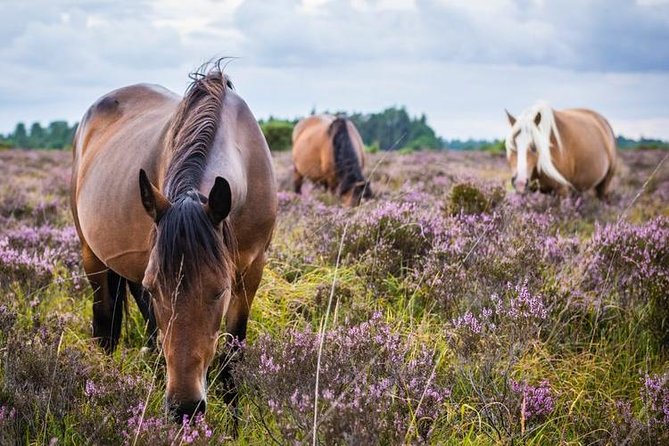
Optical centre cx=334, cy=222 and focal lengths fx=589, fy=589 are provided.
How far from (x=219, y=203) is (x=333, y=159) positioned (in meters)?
7.80

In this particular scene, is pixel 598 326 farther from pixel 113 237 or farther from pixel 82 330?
pixel 82 330

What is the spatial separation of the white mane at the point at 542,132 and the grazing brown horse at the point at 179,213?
4.76 m

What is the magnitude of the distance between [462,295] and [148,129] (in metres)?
2.12

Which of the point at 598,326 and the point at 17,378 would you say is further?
the point at 598,326

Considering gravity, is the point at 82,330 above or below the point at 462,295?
below

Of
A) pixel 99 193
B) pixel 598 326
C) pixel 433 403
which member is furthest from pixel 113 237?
pixel 598 326

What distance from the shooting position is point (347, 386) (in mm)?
2293

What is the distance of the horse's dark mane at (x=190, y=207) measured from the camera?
2039 millimetres

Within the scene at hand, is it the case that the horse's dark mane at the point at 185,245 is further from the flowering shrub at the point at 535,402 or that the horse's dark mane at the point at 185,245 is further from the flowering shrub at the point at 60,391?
the flowering shrub at the point at 535,402

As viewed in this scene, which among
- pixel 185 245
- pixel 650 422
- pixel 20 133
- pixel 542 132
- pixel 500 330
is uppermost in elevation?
pixel 20 133

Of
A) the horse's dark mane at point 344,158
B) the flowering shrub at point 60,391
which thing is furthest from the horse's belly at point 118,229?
the horse's dark mane at point 344,158

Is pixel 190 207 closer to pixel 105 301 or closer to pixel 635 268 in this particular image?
pixel 105 301

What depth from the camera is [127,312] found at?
378 centimetres

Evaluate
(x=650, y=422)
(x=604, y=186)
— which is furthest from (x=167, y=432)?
(x=604, y=186)
